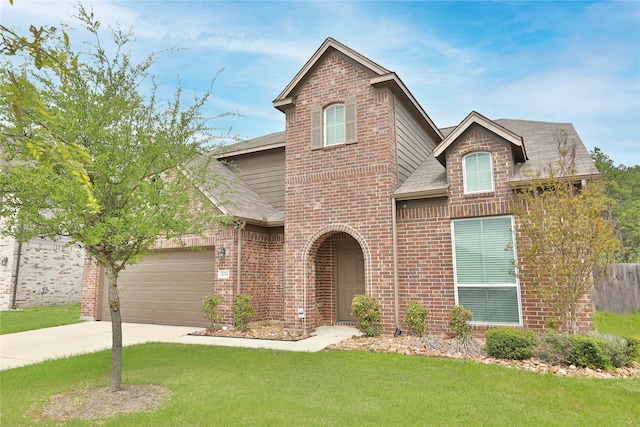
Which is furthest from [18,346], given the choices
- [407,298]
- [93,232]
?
[407,298]

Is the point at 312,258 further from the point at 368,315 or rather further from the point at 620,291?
the point at 620,291

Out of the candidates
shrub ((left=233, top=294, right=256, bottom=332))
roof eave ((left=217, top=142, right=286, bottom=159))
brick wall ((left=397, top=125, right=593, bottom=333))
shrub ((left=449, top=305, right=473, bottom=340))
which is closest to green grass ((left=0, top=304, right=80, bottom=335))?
shrub ((left=233, top=294, right=256, bottom=332))

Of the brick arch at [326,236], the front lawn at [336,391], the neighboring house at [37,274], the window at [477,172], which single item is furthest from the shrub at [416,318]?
the neighboring house at [37,274]

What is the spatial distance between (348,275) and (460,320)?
386 centimetres

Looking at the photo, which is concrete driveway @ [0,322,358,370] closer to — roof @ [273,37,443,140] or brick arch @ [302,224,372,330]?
brick arch @ [302,224,372,330]

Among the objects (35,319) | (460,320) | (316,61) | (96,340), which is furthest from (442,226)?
(35,319)

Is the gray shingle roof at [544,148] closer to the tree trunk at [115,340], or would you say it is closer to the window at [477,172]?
the window at [477,172]

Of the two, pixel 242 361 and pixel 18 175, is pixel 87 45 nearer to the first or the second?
pixel 18 175

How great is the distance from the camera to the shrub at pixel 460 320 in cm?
860

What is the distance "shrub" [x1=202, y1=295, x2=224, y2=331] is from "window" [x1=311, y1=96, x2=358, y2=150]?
508cm

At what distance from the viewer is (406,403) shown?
492 centimetres

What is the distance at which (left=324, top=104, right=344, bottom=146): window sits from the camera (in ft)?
36.3

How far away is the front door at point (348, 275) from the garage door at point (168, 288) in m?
3.89

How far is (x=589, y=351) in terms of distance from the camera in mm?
6461
